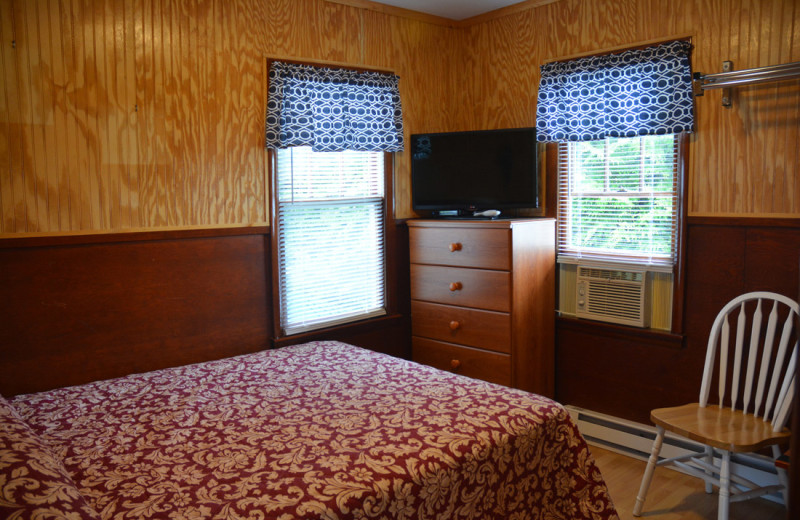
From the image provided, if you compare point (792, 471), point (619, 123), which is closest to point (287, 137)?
point (619, 123)

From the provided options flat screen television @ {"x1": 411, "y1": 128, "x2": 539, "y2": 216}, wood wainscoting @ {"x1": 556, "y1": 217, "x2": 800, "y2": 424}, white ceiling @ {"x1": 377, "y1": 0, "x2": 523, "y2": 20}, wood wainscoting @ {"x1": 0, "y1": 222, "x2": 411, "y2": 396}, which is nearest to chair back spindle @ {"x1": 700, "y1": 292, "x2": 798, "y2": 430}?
wood wainscoting @ {"x1": 556, "y1": 217, "x2": 800, "y2": 424}

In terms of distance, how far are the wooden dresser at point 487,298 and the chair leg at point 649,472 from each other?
2.70 feet

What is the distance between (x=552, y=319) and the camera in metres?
3.65

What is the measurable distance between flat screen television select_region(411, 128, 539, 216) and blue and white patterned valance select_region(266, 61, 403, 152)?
8.6 inches

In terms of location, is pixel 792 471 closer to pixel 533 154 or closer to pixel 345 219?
pixel 533 154

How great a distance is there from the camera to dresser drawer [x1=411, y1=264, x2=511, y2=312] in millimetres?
3332

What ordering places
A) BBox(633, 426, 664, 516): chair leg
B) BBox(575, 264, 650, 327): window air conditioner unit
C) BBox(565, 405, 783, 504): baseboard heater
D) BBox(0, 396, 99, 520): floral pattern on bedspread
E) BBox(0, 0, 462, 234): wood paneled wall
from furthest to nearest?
BBox(575, 264, 650, 327): window air conditioner unit → BBox(565, 405, 783, 504): baseboard heater → BBox(633, 426, 664, 516): chair leg → BBox(0, 0, 462, 234): wood paneled wall → BBox(0, 396, 99, 520): floral pattern on bedspread

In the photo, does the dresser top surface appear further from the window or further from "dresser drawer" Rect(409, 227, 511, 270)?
the window

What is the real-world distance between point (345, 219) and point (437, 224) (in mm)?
518

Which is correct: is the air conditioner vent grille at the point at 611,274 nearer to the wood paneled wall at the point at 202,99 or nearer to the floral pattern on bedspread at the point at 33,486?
the wood paneled wall at the point at 202,99

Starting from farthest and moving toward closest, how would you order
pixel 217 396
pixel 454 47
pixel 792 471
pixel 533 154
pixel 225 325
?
1. pixel 454 47
2. pixel 533 154
3. pixel 225 325
4. pixel 217 396
5. pixel 792 471

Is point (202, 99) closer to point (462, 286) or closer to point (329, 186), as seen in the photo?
point (329, 186)

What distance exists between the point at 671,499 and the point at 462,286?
143cm

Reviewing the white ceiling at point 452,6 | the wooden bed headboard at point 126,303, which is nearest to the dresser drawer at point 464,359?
the wooden bed headboard at point 126,303
